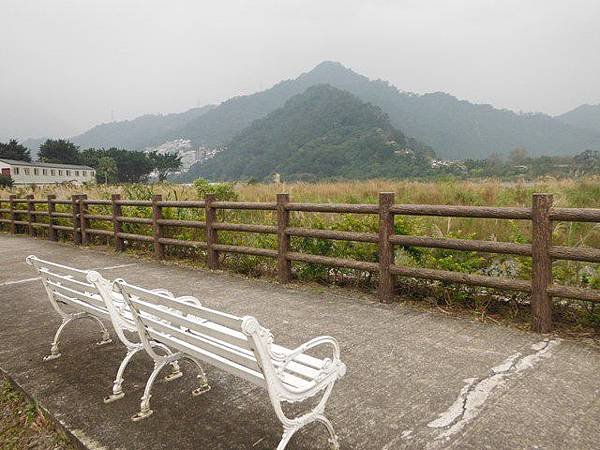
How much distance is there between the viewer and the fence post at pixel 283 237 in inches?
256

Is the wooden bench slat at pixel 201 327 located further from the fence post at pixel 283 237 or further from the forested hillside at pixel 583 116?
the forested hillside at pixel 583 116

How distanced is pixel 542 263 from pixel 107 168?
90.2 meters

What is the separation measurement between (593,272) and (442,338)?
1.82 metres

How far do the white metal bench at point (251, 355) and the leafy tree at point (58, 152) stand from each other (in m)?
97.6

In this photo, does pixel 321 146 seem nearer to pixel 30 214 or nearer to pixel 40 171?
pixel 40 171

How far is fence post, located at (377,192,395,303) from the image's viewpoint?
5434 mm

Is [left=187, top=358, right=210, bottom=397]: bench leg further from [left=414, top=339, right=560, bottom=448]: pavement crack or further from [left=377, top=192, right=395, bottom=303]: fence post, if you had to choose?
[left=377, top=192, right=395, bottom=303]: fence post

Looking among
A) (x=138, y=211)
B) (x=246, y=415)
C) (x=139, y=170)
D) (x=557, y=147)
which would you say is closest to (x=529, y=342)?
(x=246, y=415)

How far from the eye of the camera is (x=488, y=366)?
146 inches

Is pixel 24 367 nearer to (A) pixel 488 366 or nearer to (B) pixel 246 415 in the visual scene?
(B) pixel 246 415

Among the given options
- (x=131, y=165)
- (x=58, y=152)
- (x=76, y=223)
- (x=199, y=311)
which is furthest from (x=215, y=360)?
(x=58, y=152)

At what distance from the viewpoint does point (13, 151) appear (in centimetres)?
8194

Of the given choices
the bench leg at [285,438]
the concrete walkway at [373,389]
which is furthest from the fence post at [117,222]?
the bench leg at [285,438]

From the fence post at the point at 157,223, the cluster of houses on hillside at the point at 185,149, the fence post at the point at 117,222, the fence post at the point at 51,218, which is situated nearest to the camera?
the fence post at the point at 157,223
